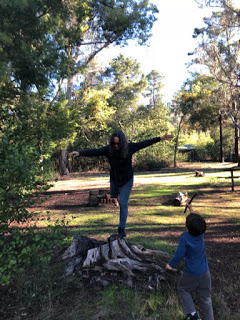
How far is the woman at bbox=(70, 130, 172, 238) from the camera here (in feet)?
13.4

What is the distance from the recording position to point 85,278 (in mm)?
3662

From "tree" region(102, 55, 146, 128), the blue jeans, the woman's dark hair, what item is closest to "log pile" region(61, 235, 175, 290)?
the blue jeans

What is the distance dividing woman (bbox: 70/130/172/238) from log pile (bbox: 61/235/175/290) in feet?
1.57

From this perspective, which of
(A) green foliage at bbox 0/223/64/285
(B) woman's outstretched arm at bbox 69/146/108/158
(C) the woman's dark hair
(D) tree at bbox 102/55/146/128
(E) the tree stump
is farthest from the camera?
(D) tree at bbox 102/55/146/128

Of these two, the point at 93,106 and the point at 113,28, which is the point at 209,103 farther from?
the point at 113,28

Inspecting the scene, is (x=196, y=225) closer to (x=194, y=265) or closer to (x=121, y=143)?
(x=194, y=265)

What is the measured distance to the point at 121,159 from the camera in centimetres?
419

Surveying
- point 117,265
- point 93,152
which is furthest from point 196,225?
point 93,152

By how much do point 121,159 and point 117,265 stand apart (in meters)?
1.38

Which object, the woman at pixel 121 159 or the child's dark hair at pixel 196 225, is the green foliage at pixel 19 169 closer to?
the woman at pixel 121 159

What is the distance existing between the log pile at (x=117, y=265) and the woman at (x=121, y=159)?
1.57 ft

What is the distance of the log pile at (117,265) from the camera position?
3584 millimetres

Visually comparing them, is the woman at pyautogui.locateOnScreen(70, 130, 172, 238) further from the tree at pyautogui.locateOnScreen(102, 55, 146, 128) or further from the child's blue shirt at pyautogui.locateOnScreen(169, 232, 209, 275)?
the tree at pyautogui.locateOnScreen(102, 55, 146, 128)

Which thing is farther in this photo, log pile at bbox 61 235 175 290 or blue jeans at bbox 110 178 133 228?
blue jeans at bbox 110 178 133 228
